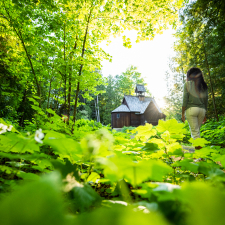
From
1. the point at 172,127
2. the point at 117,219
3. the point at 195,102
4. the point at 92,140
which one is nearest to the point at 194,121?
the point at 195,102

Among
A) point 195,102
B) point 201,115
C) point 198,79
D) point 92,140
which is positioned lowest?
point 92,140

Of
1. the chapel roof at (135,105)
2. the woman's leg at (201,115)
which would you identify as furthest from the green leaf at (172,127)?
the chapel roof at (135,105)

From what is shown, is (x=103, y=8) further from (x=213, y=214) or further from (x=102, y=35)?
(x=213, y=214)

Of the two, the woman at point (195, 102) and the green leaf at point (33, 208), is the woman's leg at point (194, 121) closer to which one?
the woman at point (195, 102)

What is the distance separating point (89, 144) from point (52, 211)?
0.30m

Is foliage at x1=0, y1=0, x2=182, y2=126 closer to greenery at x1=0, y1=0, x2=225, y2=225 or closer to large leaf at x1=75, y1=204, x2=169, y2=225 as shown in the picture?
greenery at x1=0, y1=0, x2=225, y2=225

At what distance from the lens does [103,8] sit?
5414 millimetres

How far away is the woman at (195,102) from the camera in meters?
2.86

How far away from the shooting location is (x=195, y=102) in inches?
114

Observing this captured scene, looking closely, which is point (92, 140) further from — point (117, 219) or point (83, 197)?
point (117, 219)

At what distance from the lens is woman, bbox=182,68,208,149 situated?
9.38ft

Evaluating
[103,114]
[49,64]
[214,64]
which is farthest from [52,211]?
[103,114]

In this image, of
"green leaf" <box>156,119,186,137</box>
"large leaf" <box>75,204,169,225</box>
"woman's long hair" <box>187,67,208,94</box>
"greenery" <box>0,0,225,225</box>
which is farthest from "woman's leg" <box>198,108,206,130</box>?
"large leaf" <box>75,204,169,225</box>

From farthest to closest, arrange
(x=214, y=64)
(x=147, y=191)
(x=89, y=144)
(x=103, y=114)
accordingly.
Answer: (x=103, y=114)
(x=214, y=64)
(x=147, y=191)
(x=89, y=144)
